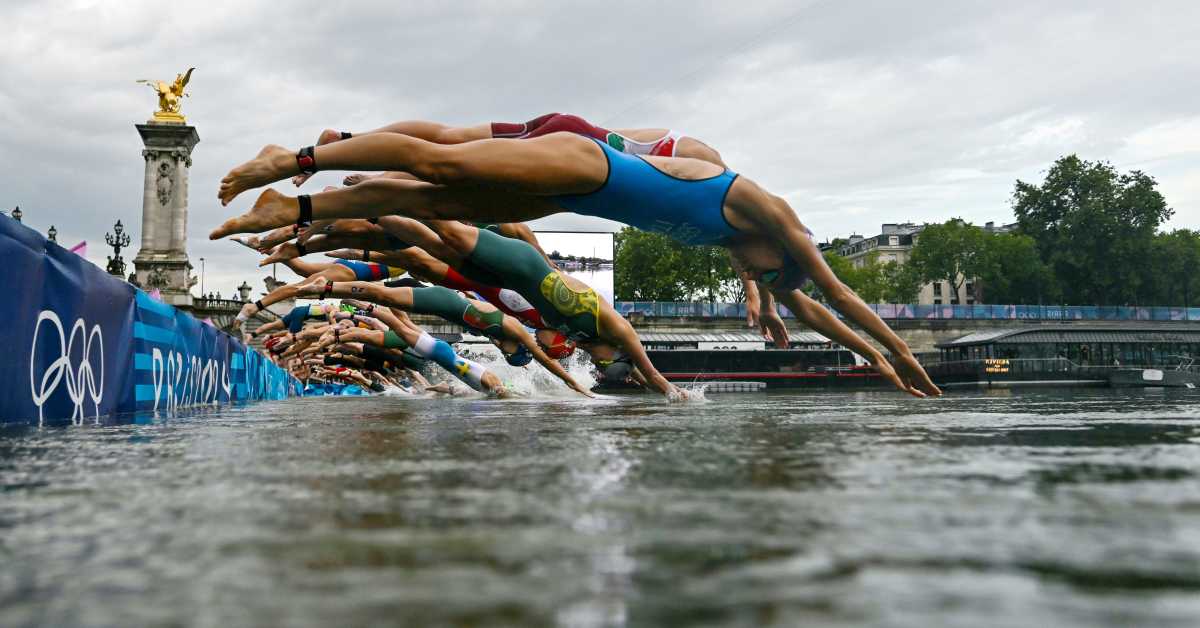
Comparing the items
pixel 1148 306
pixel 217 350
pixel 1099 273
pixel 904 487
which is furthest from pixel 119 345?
pixel 1148 306

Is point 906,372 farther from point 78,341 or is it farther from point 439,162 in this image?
point 78,341

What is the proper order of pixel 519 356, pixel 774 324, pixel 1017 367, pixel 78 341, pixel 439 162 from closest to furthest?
pixel 439 162 → pixel 78 341 → pixel 774 324 → pixel 519 356 → pixel 1017 367

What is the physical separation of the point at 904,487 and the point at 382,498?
3.04 feet

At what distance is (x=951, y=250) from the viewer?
2783 inches

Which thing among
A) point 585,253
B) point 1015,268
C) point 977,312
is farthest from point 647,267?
point 1015,268

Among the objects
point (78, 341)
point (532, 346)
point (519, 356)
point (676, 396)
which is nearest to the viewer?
point (78, 341)

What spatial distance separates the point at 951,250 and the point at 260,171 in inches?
2887

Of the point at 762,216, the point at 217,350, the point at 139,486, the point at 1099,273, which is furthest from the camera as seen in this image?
the point at 1099,273

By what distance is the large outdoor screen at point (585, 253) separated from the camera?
54.9 meters

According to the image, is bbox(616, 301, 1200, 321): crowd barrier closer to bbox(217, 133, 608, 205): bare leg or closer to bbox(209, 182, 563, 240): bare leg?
bbox(209, 182, 563, 240): bare leg

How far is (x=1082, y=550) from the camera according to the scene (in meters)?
0.96

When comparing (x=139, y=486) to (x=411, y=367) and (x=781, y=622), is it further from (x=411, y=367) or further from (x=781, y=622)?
(x=411, y=367)

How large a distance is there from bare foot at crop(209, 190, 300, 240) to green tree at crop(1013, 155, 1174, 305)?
244ft

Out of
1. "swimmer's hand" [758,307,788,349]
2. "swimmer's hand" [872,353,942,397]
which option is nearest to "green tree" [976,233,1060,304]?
"swimmer's hand" [758,307,788,349]
